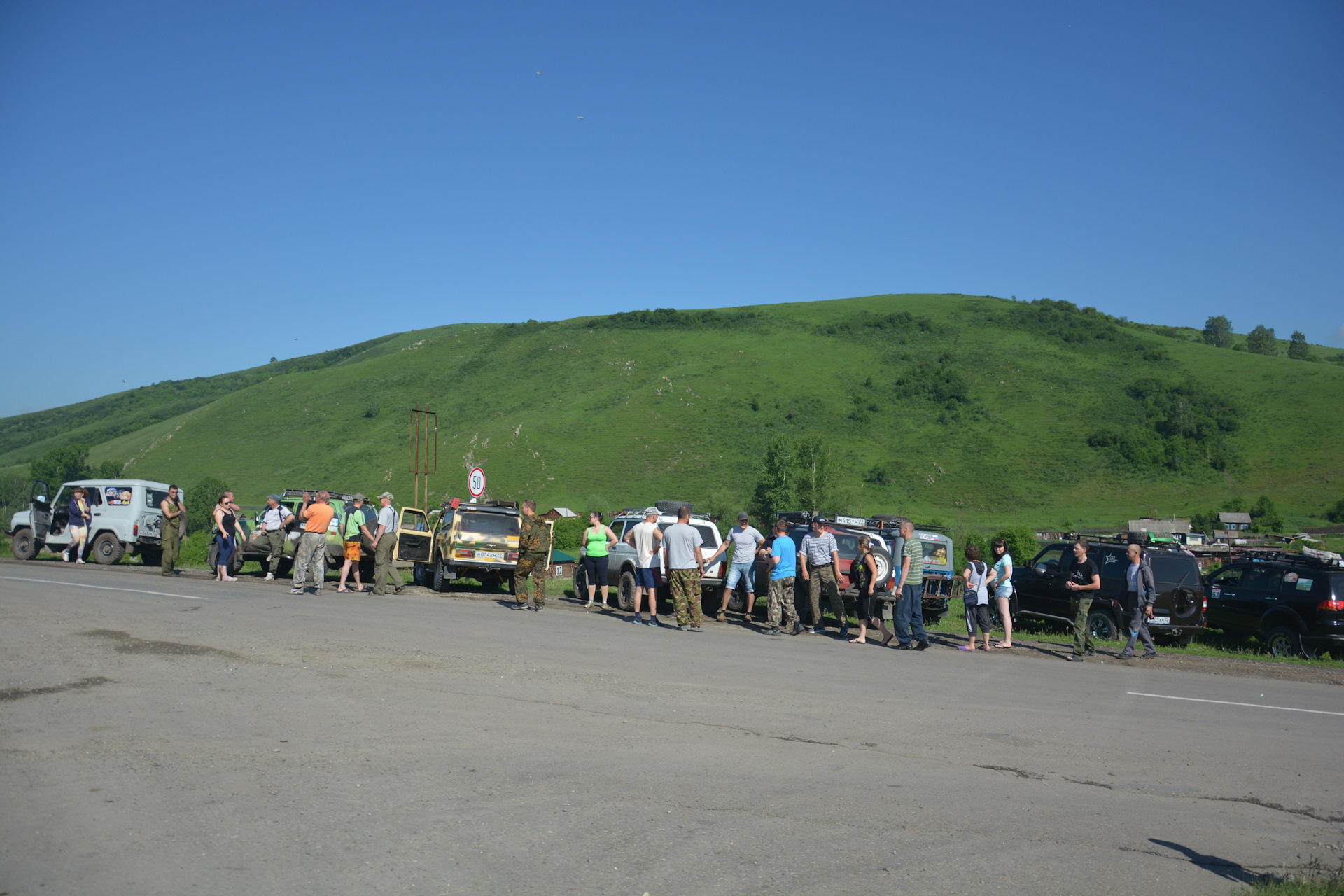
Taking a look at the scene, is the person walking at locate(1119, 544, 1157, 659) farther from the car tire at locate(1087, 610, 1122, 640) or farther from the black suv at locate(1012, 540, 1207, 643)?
the car tire at locate(1087, 610, 1122, 640)

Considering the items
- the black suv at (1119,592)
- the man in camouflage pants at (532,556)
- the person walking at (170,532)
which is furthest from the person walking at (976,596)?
the person walking at (170,532)

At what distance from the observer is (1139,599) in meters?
14.2

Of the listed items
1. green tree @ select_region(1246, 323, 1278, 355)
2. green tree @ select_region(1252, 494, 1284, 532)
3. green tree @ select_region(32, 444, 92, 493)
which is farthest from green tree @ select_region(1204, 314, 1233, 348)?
green tree @ select_region(32, 444, 92, 493)

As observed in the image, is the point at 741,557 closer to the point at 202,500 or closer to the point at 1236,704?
the point at 1236,704

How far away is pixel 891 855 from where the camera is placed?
5289mm

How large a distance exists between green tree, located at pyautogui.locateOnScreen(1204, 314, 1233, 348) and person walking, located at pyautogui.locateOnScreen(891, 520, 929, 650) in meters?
133

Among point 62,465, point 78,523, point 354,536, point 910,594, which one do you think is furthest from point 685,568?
point 62,465

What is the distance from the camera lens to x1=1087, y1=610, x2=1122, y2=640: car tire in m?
16.4

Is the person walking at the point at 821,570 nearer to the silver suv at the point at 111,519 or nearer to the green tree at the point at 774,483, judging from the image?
the silver suv at the point at 111,519

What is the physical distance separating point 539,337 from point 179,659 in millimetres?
116307

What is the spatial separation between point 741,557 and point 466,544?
5.96 meters

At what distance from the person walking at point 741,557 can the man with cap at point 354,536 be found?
6852 millimetres

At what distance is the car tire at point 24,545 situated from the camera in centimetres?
2333

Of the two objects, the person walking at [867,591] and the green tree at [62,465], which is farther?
the green tree at [62,465]
